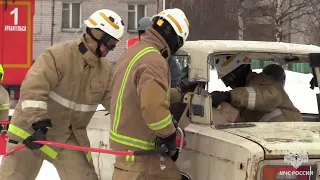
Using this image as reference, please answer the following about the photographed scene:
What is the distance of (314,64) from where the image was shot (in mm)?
3932

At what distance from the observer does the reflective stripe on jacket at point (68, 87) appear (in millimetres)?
4266

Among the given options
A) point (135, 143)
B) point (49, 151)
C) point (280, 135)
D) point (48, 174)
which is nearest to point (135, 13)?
point (48, 174)

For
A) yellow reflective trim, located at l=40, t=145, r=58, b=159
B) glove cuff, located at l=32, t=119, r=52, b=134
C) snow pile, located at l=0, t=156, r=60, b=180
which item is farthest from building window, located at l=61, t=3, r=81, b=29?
glove cuff, located at l=32, t=119, r=52, b=134

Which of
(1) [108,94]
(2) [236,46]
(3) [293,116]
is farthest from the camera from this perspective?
(1) [108,94]

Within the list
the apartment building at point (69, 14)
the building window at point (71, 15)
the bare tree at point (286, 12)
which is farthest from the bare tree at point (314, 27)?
the building window at point (71, 15)

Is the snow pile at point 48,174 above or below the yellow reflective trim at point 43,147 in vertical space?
below

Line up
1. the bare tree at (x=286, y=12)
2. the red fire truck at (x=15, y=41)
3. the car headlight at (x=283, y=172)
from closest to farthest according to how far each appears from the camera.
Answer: the car headlight at (x=283, y=172)
the red fire truck at (x=15, y=41)
the bare tree at (x=286, y=12)

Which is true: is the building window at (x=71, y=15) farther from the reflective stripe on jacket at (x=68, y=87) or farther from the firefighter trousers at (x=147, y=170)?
the firefighter trousers at (x=147, y=170)

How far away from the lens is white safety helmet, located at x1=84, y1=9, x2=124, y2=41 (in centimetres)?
435

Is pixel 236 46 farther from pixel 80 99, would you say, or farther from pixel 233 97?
pixel 80 99

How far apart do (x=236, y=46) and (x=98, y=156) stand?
1.92 m

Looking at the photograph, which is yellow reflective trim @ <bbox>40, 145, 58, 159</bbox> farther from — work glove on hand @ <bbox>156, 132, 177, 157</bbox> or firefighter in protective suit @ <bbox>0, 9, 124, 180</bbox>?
work glove on hand @ <bbox>156, 132, 177, 157</bbox>

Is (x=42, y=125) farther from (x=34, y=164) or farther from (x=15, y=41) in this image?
(x=15, y=41)

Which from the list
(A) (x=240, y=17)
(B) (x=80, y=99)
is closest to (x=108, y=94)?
(B) (x=80, y=99)
